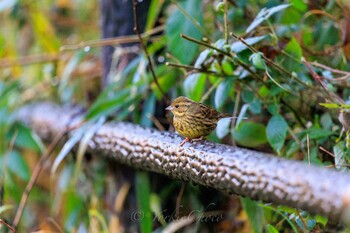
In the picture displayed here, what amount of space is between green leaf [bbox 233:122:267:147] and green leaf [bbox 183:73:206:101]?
203 mm

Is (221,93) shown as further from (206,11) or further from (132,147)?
(206,11)

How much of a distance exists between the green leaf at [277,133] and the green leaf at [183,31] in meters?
0.48

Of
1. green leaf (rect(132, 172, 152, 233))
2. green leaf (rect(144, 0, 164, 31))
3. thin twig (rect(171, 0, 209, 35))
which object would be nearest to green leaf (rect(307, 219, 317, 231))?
green leaf (rect(132, 172, 152, 233))

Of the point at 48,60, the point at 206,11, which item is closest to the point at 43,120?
the point at 48,60

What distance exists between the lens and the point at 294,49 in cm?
186

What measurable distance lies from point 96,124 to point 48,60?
37.8 inches

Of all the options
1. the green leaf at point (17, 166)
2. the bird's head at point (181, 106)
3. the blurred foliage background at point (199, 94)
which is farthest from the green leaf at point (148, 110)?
the green leaf at point (17, 166)

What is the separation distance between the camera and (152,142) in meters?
1.84

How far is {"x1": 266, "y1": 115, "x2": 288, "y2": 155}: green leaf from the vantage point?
1771 millimetres

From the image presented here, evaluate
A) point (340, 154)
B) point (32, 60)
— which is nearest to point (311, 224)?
point (340, 154)

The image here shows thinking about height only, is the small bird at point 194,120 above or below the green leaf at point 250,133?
above

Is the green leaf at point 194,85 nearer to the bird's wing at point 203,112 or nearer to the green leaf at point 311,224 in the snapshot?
the bird's wing at point 203,112

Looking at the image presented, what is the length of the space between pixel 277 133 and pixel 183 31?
618mm

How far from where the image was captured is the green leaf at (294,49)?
185cm
